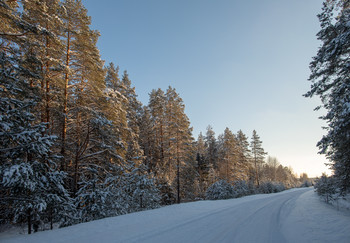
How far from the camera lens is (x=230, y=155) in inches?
1315

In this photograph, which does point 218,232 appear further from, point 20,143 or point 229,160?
point 229,160

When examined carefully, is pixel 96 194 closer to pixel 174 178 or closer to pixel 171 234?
pixel 171 234

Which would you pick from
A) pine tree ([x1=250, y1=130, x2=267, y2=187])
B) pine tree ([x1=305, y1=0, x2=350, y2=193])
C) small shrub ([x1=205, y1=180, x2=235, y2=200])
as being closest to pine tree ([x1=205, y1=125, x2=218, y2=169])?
pine tree ([x1=250, y1=130, x2=267, y2=187])

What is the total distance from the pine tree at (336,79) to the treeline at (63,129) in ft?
38.1

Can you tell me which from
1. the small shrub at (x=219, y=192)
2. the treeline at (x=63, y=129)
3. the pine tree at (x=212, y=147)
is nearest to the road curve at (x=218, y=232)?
the treeline at (x=63, y=129)

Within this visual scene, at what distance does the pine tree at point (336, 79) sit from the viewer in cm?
727

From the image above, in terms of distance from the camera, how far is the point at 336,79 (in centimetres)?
960

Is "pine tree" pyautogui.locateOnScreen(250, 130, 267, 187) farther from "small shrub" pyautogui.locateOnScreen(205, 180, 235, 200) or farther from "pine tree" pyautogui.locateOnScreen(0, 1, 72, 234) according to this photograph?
"pine tree" pyautogui.locateOnScreen(0, 1, 72, 234)

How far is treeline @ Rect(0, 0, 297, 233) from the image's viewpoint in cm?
673

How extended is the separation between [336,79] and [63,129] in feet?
52.5

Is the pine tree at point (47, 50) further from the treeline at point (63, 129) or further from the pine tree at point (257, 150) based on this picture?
the pine tree at point (257, 150)

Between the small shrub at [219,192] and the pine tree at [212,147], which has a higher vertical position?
the pine tree at [212,147]

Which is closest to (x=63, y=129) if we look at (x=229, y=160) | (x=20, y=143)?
(x=20, y=143)

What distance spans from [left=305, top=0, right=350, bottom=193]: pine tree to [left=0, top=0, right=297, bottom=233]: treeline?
1162 cm
